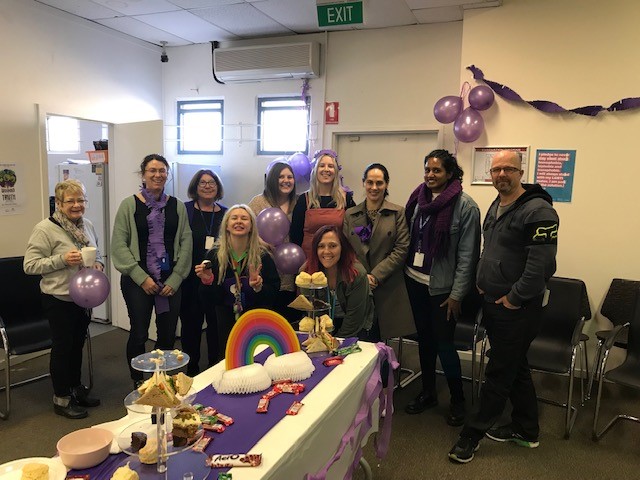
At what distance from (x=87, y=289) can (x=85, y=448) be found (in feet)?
5.51

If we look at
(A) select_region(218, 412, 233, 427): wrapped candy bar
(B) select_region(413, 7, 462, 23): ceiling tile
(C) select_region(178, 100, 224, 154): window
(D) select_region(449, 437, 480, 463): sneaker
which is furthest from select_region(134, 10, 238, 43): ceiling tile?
(D) select_region(449, 437, 480, 463): sneaker

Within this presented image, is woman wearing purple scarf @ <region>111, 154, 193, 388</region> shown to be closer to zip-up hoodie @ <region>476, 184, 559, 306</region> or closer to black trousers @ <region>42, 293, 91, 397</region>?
black trousers @ <region>42, 293, 91, 397</region>

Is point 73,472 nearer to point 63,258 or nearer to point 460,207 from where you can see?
point 63,258

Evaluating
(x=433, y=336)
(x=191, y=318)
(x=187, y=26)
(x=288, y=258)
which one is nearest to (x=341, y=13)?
(x=288, y=258)

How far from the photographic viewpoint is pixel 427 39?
418cm

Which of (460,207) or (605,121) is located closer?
(460,207)

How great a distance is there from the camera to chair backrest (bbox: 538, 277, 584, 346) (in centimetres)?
318

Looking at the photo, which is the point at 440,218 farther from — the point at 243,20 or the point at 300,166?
the point at 243,20

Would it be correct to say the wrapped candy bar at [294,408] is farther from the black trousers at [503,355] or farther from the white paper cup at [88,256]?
the white paper cup at [88,256]

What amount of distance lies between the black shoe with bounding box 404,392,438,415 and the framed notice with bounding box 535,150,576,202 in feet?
5.72

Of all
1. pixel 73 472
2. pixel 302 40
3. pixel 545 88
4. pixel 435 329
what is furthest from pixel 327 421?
pixel 302 40

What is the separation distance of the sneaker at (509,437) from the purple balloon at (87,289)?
2291mm

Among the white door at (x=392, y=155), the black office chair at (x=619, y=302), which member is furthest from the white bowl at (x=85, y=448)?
the white door at (x=392, y=155)

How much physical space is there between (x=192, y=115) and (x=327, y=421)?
176 inches
